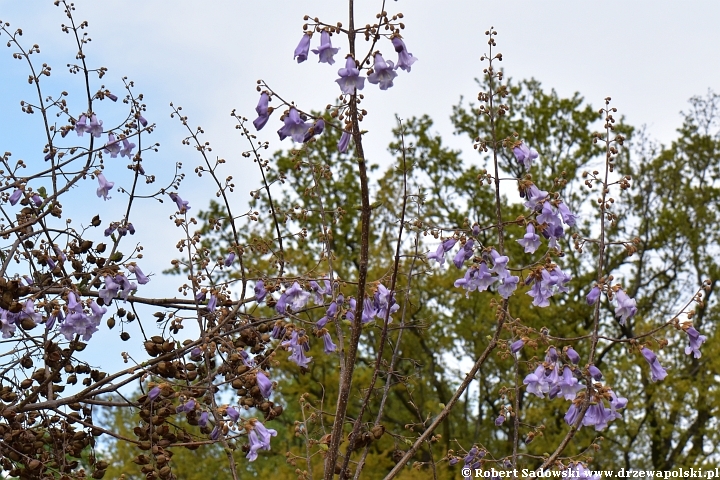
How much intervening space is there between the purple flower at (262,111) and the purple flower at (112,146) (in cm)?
207

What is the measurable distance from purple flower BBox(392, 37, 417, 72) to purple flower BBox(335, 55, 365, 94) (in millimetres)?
206

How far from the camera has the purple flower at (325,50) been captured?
3.01m

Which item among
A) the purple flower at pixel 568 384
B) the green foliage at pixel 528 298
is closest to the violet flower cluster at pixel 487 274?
the purple flower at pixel 568 384

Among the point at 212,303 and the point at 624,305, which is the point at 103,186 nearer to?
the point at 212,303

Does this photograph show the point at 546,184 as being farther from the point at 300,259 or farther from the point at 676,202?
the point at 300,259

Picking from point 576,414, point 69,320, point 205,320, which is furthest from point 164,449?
point 576,414

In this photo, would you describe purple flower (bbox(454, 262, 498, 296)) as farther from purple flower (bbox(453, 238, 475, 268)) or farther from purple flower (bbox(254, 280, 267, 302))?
purple flower (bbox(254, 280, 267, 302))

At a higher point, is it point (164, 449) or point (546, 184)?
point (546, 184)

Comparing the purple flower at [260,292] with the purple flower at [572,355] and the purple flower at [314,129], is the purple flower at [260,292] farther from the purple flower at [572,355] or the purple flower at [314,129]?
the purple flower at [572,355]

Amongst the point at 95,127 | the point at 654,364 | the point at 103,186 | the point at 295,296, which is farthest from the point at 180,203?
the point at 654,364

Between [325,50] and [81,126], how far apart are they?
238 centimetres

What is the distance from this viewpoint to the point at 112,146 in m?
4.83

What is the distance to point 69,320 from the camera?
3.67m

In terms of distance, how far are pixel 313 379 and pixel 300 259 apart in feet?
6.89
